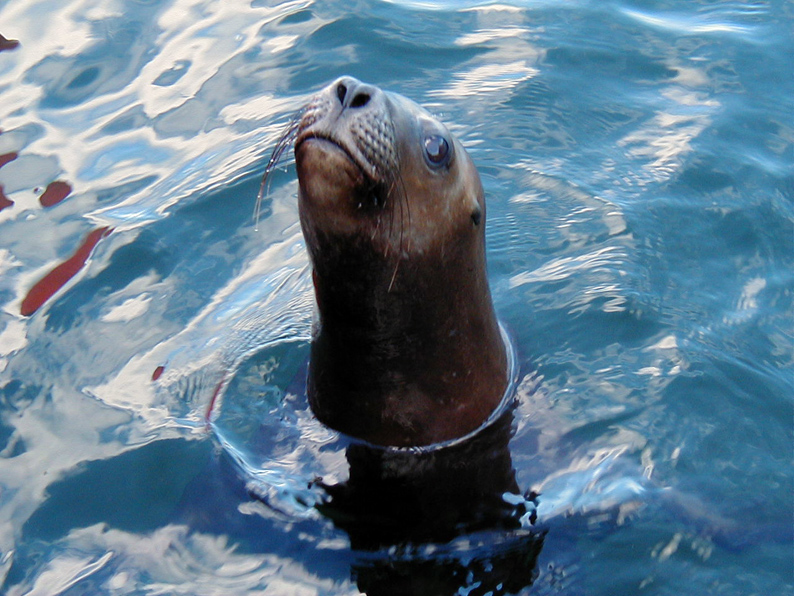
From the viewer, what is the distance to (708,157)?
779 cm

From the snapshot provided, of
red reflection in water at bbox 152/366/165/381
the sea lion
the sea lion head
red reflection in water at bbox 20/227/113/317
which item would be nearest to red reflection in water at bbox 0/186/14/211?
red reflection in water at bbox 20/227/113/317

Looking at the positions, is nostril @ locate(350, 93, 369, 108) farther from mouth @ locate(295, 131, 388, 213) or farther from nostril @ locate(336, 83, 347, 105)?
mouth @ locate(295, 131, 388, 213)

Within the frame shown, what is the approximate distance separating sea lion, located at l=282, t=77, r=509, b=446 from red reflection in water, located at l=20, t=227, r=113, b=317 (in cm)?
232

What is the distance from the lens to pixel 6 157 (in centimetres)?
818

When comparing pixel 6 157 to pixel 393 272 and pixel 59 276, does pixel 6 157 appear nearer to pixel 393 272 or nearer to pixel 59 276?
pixel 59 276

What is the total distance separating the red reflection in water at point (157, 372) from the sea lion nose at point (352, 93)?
2.53 m

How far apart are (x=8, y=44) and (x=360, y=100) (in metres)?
6.46

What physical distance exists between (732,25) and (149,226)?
5.60 metres

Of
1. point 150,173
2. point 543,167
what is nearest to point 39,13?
point 150,173

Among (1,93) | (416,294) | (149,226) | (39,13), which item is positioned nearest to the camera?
(416,294)

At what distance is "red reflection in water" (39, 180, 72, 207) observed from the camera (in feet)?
25.1

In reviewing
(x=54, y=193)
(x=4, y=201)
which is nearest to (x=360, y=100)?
(x=54, y=193)

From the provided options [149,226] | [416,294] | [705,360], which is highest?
[416,294]

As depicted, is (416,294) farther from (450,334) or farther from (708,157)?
(708,157)
